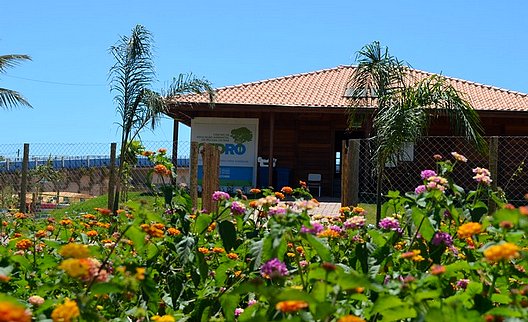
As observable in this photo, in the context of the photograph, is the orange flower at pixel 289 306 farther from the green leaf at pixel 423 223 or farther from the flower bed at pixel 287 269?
the green leaf at pixel 423 223

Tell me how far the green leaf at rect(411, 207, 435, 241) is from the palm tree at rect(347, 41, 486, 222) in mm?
6691

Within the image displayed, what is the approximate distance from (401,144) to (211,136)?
425 inches

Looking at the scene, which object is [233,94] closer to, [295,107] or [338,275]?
[295,107]

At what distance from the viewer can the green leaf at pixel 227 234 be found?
2568 mm

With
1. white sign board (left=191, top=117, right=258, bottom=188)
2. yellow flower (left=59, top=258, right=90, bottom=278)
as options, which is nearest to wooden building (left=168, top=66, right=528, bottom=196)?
white sign board (left=191, top=117, right=258, bottom=188)

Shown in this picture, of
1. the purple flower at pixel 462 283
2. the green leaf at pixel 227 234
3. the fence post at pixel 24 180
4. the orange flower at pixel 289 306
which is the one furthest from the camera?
the fence post at pixel 24 180

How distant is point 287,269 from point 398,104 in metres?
7.66

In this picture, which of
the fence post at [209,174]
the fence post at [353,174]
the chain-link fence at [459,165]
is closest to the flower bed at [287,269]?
the fence post at [353,174]

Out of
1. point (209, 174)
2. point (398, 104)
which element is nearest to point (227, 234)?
point (209, 174)

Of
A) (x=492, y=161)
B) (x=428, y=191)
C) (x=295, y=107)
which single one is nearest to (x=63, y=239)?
(x=428, y=191)

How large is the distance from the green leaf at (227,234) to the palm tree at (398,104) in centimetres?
652

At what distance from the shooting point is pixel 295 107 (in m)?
18.3

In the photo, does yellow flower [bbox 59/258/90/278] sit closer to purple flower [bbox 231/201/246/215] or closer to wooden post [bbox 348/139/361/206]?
purple flower [bbox 231/201/246/215]

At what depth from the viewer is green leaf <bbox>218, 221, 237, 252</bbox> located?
2.57 metres
